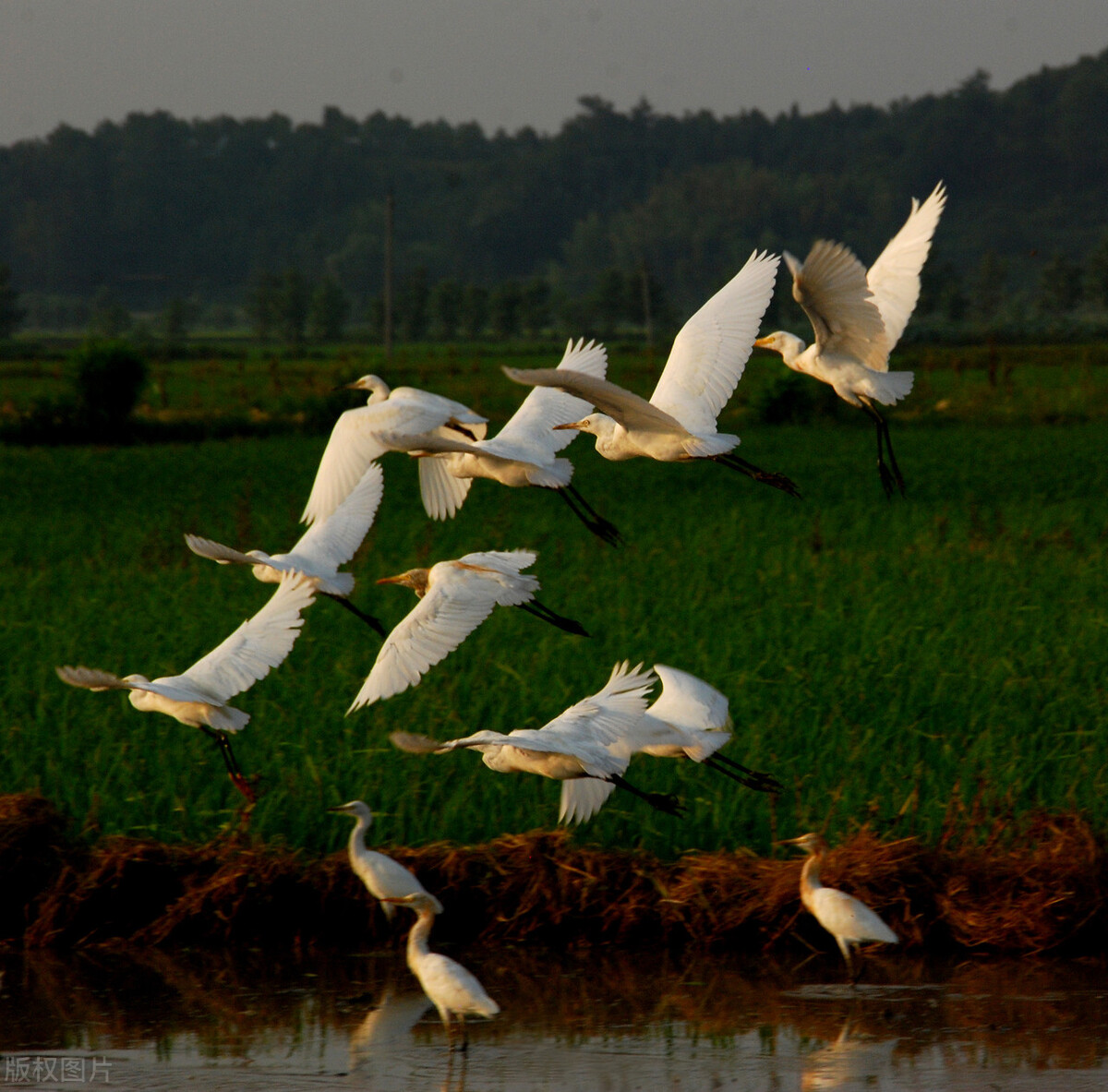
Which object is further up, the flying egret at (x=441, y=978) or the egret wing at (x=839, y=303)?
the egret wing at (x=839, y=303)

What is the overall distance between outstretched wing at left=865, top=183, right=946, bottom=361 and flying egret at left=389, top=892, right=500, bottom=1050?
86.8 inches

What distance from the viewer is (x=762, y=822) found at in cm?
580

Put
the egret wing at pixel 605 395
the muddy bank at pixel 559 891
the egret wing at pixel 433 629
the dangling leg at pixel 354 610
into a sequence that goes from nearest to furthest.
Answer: the egret wing at pixel 605 395, the egret wing at pixel 433 629, the dangling leg at pixel 354 610, the muddy bank at pixel 559 891

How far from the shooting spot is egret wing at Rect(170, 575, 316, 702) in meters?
3.43

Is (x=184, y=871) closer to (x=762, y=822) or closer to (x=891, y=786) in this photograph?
(x=762, y=822)

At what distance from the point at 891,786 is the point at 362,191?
131979mm

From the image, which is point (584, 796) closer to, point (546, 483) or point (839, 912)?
point (839, 912)

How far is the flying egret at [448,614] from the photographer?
3.15 metres

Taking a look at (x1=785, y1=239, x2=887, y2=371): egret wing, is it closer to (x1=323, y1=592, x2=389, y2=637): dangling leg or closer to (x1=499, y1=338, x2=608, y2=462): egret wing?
(x1=499, y1=338, x2=608, y2=462): egret wing

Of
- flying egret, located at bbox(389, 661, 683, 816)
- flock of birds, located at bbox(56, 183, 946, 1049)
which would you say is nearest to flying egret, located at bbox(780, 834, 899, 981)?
flock of birds, located at bbox(56, 183, 946, 1049)

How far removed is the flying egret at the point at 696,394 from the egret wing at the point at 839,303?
1.06 feet

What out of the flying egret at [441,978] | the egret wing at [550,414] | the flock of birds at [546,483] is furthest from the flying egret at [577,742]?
the flying egret at [441,978]

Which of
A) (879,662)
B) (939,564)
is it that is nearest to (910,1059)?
(879,662)

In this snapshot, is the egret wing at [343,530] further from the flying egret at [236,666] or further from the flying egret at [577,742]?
the flying egret at [577,742]
